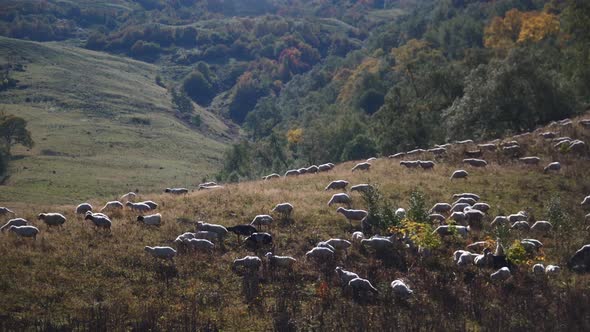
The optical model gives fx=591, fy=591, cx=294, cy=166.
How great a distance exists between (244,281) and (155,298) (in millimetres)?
3204

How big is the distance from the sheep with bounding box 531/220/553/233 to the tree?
330 feet

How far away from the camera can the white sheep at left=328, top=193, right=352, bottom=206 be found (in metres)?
30.2

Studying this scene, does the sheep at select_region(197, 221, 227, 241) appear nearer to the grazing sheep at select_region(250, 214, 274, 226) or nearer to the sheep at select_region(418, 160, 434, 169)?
the grazing sheep at select_region(250, 214, 274, 226)

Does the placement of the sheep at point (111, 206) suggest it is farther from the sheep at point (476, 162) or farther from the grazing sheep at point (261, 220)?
the sheep at point (476, 162)

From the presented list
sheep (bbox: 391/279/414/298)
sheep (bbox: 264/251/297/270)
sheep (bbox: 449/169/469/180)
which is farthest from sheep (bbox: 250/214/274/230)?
sheep (bbox: 449/169/469/180)

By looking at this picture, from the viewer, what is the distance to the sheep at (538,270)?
72.9 ft

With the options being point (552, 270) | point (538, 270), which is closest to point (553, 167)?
point (552, 270)

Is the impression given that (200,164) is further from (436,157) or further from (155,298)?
(155,298)

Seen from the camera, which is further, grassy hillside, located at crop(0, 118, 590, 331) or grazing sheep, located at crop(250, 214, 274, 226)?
grazing sheep, located at crop(250, 214, 274, 226)

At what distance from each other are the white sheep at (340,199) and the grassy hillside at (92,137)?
54869 millimetres

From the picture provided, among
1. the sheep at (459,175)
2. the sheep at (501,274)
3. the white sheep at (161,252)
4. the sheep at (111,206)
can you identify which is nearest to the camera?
the white sheep at (161,252)

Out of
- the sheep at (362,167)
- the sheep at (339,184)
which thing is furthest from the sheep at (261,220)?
the sheep at (362,167)

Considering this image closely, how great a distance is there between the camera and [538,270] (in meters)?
22.3

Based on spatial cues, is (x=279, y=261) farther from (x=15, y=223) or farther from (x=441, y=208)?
(x=15, y=223)
